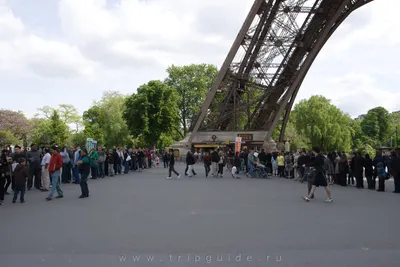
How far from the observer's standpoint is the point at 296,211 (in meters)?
9.32

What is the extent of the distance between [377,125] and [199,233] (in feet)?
307

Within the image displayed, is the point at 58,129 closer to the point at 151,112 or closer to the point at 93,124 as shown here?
the point at 93,124

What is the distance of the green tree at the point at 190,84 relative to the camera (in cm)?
6241

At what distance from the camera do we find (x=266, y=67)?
1247 inches

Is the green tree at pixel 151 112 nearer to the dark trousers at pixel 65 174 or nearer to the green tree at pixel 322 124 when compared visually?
the green tree at pixel 322 124

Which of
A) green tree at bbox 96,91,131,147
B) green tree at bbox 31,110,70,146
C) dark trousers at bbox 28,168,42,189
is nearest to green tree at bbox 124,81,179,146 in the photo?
green tree at bbox 96,91,131,147

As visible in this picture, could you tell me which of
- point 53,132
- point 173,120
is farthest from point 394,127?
point 53,132

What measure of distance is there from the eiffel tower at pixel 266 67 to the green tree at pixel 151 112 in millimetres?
15281

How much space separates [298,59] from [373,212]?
22640 millimetres

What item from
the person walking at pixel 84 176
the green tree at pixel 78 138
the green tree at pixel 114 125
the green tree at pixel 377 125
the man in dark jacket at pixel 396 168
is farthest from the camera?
the green tree at pixel 377 125

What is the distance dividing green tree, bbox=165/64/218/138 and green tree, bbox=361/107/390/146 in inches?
1831

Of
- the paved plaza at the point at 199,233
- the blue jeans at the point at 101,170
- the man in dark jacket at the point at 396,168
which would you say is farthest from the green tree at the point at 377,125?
the paved plaza at the point at 199,233

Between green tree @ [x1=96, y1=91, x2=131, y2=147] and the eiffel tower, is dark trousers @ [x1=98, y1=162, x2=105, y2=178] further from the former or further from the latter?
green tree @ [x1=96, y1=91, x2=131, y2=147]

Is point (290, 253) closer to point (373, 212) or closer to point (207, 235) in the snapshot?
point (207, 235)
